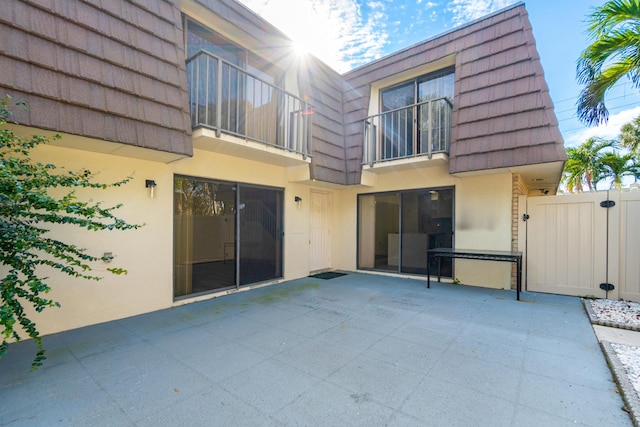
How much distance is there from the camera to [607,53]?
4.63 m

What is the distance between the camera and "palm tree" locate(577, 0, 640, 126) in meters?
4.33

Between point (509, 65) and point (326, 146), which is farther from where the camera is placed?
point (326, 146)

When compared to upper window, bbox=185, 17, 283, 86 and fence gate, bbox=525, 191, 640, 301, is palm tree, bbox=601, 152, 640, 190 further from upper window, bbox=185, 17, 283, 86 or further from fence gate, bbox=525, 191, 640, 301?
upper window, bbox=185, 17, 283, 86

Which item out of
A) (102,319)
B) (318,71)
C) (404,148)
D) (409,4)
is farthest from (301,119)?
(102,319)

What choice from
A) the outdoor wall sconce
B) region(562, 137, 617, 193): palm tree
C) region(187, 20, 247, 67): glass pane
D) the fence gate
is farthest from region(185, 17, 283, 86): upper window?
region(562, 137, 617, 193): palm tree

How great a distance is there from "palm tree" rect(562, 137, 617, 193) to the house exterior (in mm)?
10099

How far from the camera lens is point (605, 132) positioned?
14.0 metres

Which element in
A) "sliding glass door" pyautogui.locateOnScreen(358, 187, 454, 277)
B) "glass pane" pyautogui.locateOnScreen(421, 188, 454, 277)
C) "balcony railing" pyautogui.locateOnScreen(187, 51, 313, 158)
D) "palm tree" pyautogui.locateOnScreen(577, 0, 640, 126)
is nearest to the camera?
"palm tree" pyautogui.locateOnScreen(577, 0, 640, 126)

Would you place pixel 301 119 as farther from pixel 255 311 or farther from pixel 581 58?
pixel 581 58

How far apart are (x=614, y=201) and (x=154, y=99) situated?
25.6 feet

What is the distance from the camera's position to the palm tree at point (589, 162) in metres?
14.2

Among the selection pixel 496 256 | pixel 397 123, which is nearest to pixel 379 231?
pixel 397 123

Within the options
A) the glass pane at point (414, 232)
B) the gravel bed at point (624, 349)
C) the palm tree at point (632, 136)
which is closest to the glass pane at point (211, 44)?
the glass pane at point (414, 232)

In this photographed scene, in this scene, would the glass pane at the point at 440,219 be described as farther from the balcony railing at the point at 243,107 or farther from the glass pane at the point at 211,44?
the glass pane at the point at 211,44
